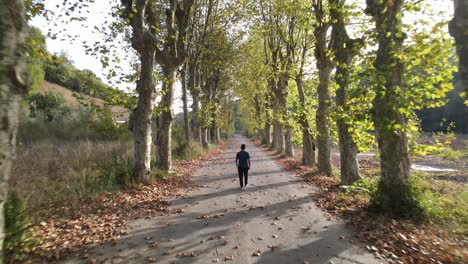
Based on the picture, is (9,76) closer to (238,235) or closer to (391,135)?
(238,235)

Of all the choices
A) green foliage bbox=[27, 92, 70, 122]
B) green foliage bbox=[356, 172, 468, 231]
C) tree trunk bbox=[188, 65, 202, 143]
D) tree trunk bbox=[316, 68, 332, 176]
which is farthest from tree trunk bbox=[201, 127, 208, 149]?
green foliage bbox=[356, 172, 468, 231]

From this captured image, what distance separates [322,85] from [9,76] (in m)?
12.1

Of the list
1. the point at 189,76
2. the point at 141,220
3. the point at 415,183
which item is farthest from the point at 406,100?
the point at 189,76

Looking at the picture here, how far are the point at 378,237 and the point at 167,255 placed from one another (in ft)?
14.0

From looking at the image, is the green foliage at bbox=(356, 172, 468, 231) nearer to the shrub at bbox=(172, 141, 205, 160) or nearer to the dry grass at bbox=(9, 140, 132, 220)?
the dry grass at bbox=(9, 140, 132, 220)

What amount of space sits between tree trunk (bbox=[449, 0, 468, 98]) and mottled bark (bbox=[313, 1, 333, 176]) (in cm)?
782

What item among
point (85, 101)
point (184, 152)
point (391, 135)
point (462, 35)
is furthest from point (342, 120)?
point (85, 101)

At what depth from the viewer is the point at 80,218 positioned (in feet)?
23.2

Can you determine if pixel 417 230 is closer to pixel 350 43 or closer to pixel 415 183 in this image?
pixel 415 183

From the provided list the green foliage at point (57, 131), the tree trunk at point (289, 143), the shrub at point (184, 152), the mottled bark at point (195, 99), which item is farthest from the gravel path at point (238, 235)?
the mottled bark at point (195, 99)

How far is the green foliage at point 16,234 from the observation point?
4.60 meters

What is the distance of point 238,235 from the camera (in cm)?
632

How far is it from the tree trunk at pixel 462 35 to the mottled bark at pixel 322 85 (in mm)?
7822

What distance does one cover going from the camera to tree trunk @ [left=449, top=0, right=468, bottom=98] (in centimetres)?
459
